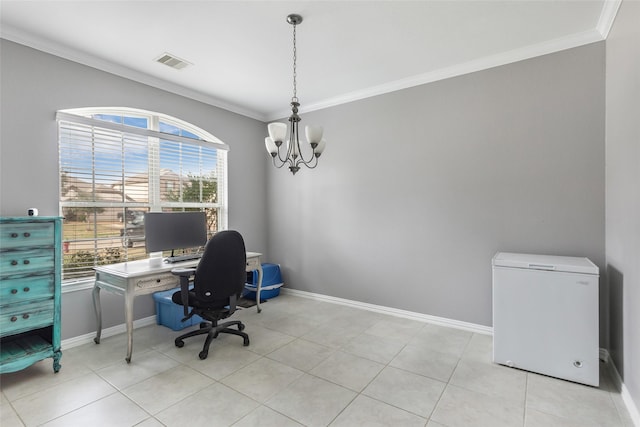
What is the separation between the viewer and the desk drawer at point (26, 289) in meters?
2.20

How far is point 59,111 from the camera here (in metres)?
2.79

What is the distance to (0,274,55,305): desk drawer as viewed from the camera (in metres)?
2.20

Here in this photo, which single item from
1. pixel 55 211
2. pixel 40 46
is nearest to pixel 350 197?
pixel 55 211

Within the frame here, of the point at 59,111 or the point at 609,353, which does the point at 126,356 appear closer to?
the point at 59,111

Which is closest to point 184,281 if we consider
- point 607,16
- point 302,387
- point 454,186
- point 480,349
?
point 302,387

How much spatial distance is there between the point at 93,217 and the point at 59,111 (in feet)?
3.29

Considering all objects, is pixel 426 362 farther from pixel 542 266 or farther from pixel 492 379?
pixel 542 266

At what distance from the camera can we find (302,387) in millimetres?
2215

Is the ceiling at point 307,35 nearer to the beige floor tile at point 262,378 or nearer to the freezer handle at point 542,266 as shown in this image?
the freezer handle at point 542,266

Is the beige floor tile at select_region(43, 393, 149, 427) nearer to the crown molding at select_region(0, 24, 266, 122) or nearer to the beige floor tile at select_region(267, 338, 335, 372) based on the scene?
the beige floor tile at select_region(267, 338, 335, 372)

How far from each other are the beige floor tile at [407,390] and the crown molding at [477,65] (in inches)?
114

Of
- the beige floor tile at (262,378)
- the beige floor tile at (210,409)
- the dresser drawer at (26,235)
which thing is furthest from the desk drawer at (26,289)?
the beige floor tile at (262,378)

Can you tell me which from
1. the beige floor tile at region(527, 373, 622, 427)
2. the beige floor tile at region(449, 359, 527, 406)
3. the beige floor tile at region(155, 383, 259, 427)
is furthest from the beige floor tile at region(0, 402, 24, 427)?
the beige floor tile at region(527, 373, 622, 427)

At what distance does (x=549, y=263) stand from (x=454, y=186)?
3.87ft
